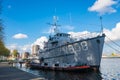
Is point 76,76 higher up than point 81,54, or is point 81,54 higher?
point 81,54

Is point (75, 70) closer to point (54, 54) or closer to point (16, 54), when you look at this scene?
point (54, 54)

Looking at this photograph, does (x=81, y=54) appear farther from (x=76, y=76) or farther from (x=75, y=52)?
(x=76, y=76)

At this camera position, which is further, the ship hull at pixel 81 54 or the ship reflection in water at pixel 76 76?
the ship hull at pixel 81 54

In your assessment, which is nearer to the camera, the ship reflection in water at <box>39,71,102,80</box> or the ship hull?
the ship reflection in water at <box>39,71,102,80</box>

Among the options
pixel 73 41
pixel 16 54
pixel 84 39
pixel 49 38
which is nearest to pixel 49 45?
pixel 49 38

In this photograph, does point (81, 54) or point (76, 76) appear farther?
point (81, 54)

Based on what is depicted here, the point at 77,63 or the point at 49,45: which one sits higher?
the point at 49,45

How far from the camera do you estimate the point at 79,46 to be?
181ft

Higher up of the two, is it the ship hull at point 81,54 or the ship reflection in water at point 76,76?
the ship hull at point 81,54

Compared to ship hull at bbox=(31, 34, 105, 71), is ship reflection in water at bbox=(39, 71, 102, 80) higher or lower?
lower

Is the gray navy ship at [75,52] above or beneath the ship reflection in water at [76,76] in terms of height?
above

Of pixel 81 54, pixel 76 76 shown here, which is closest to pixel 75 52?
pixel 81 54

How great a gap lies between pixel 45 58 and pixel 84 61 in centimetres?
2313

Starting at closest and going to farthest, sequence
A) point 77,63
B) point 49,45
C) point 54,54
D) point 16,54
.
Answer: point 77,63 → point 54,54 → point 49,45 → point 16,54
